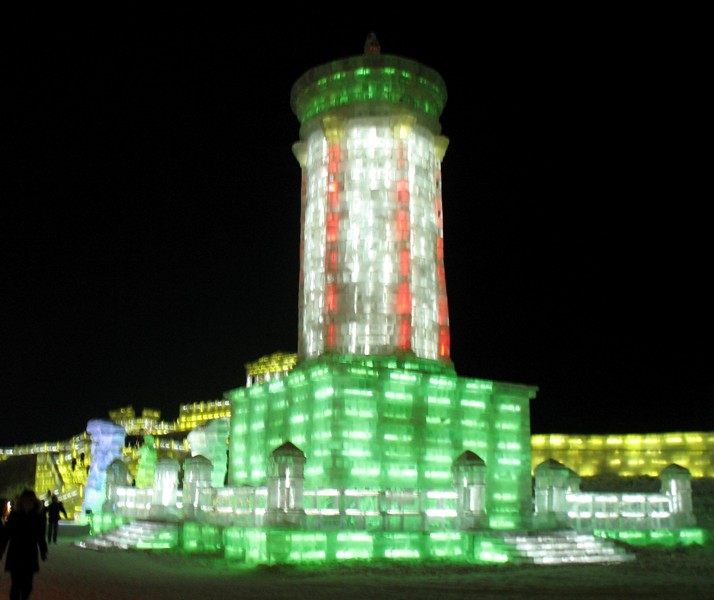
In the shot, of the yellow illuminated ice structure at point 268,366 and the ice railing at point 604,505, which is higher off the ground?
the yellow illuminated ice structure at point 268,366

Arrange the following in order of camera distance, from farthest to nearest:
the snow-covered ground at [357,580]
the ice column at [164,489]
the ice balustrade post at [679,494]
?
the ice column at [164,489] < the ice balustrade post at [679,494] < the snow-covered ground at [357,580]

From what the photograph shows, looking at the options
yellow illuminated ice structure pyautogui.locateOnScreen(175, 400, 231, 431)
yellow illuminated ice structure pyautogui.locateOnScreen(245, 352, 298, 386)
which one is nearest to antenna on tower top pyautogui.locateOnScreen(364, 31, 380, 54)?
yellow illuminated ice structure pyautogui.locateOnScreen(245, 352, 298, 386)

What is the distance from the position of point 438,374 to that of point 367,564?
7.73 m

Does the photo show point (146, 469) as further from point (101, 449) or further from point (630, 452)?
point (630, 452)

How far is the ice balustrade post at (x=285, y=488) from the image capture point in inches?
698

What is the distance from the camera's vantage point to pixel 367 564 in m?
17.1

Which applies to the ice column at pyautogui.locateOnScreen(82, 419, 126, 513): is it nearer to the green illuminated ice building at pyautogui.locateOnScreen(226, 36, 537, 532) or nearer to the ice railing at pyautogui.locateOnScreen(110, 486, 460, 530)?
the green illuminated ice building at pyautogui.locateOnScreen(226, 36, 537, 532)

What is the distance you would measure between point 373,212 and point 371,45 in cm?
597

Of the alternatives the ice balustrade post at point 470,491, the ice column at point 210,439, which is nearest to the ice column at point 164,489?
the ice column at point 210,439

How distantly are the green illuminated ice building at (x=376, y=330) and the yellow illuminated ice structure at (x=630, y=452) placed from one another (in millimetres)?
10850

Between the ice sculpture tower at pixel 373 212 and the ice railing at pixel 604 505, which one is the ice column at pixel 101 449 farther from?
the ice railing at pixel 604 505

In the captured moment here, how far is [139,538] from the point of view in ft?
68.8

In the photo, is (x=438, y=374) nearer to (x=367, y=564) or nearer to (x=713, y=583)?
(x=367, y=564)

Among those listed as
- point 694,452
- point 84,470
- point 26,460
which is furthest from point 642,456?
point 84,470
